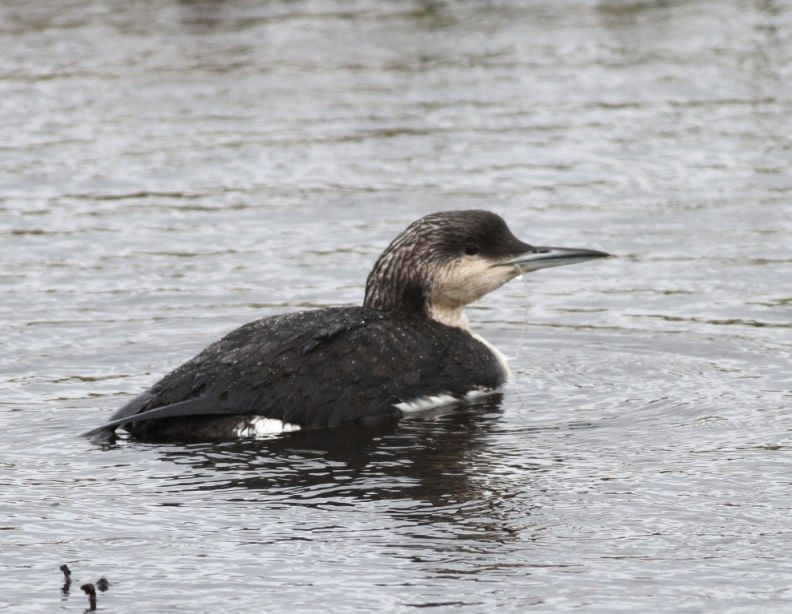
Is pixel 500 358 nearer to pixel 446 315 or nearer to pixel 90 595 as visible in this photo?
pixel 446 315

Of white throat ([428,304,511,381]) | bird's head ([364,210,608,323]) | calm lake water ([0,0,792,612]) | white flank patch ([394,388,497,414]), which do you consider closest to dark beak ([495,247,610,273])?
bird's head ([364,210,608,323])

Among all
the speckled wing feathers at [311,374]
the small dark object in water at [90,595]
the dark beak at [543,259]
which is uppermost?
the dark beak at [543,259]

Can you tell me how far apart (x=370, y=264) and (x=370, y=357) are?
Answer: 11.0 ft

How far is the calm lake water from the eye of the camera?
6.71 meters

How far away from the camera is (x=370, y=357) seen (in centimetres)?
862

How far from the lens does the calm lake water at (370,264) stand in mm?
6711

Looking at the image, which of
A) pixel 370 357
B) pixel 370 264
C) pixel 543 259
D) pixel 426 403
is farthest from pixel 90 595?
pixel 370 264

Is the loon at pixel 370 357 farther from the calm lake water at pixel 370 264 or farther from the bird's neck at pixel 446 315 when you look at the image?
the calm lake water at pixel 370 264

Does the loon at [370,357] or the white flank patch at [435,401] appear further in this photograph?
the white flank patch at [435,401]

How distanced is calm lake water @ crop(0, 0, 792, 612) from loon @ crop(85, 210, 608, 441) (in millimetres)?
→ 154

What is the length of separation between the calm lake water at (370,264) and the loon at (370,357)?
0.15 m

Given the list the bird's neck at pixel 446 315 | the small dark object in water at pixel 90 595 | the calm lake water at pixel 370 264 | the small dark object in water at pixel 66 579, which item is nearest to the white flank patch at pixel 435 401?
the calm lake water at pixel 370 264

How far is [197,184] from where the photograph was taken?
47.0 feet

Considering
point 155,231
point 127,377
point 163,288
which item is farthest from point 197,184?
point 127,377
